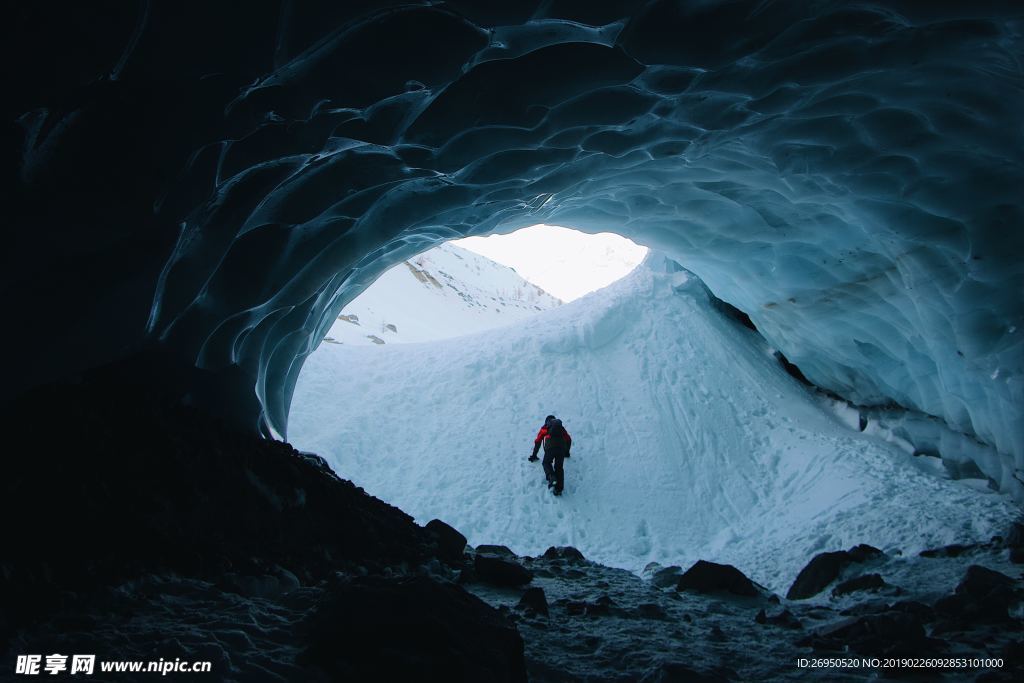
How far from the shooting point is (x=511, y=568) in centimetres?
427

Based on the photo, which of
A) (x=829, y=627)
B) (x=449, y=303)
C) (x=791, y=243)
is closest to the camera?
(x=829, y=627)

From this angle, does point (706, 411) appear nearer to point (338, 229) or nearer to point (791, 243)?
point (791, 243)

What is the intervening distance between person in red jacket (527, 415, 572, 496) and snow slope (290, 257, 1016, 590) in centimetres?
23

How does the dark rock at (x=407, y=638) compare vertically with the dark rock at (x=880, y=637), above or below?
above

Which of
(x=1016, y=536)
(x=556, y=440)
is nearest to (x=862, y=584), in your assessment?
(x=1016, y=536)

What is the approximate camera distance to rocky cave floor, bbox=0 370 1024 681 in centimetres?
213

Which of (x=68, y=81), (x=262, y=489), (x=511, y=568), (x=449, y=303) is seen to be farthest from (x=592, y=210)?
(x=449, y=303)

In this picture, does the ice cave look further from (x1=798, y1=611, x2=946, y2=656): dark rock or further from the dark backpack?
the dark backpack

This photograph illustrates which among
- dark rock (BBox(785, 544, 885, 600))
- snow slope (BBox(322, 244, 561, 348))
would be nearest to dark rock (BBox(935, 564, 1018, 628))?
dark rock (BBox(785, 544, 885, 600))

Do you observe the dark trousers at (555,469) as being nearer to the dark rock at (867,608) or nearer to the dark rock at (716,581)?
the dark rock at (716,581)

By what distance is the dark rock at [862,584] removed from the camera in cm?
449

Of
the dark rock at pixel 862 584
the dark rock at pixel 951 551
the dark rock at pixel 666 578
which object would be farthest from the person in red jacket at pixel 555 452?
the dark rock at pixel 951 551

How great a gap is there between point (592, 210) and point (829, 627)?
452cm

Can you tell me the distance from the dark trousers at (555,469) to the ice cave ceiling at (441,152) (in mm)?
3552
